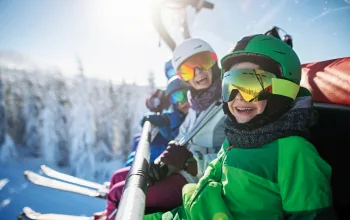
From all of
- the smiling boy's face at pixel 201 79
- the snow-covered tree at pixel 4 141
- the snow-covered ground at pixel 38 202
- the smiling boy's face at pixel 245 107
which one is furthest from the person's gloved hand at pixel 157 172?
the snow-covered tree at pixel 4 141

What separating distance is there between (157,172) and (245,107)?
142 centimetres

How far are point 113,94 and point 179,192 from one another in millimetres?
23106

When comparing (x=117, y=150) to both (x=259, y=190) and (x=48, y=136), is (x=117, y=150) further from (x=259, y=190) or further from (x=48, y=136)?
(x=259, y=190)

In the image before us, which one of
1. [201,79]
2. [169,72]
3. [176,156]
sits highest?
[169,72]

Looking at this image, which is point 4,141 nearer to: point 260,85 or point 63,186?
point 63,186

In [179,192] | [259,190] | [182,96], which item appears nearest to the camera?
[259,190]

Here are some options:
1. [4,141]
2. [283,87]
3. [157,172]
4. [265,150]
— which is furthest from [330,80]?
[4,141]

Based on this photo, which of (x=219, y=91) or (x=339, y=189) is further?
(x=219, y=91)

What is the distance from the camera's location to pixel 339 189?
1.47 m

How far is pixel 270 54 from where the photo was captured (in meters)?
1.40

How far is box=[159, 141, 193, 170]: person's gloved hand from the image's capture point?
2547mm

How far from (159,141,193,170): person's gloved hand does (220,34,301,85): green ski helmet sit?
1.52 m

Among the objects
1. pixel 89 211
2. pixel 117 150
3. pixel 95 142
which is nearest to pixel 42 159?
pixel 95 142

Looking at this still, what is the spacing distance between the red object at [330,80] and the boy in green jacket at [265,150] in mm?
221
